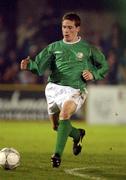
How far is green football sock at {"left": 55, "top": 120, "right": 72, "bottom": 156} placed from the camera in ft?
24.1

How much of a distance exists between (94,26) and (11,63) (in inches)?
133

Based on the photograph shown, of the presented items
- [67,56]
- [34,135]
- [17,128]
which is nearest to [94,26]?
[17,128]

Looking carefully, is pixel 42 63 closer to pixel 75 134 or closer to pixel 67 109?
pixel 67 109

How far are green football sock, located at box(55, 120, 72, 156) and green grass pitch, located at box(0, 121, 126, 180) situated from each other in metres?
0.24

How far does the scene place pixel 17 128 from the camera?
15.3 m

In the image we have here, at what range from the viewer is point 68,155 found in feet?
30.3

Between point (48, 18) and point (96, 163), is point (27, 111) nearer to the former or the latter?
point (48, 18)

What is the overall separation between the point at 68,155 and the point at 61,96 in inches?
65.2

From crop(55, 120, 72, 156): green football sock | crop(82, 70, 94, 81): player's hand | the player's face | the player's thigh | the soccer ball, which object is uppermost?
the player's face

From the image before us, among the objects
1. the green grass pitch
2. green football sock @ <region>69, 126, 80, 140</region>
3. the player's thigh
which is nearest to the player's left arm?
the player's thigh

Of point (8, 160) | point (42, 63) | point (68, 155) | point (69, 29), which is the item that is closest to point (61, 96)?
point (42, 63)

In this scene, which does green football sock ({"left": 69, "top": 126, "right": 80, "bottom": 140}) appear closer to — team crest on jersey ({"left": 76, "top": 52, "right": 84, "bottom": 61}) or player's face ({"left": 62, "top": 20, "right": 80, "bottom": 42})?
team crest on jersey ({"left": 76, "top": 52, "right": 84, "bottom": 61})

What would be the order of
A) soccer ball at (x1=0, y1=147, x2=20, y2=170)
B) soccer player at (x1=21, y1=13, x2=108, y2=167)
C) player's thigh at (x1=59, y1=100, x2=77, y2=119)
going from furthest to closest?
soccer player at (x1=21, y1=13, x2=108, y2=167), player's thigh at (x1=59, y1=100, x2=77, y2=119), soccer ball at (x1=0, y1=147, x2=20, y2=170)

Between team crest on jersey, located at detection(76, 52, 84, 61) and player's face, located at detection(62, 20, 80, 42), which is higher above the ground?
player's face, located at detection(62, 20, 80, 42)
